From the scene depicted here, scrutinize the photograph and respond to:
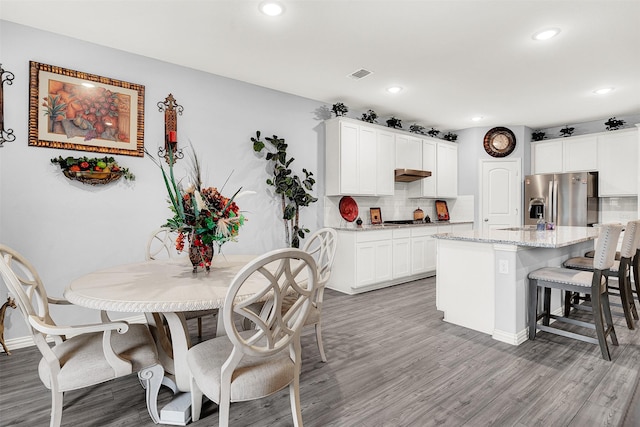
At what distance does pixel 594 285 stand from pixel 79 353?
3411 millimetres

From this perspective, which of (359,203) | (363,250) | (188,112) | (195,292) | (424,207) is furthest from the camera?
(424,207)

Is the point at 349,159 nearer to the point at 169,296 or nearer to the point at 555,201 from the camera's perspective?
the point at 169,296

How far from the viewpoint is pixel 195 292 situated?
1599mm

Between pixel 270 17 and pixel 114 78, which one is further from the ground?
pixel 270 17

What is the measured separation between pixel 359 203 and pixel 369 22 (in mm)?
2907

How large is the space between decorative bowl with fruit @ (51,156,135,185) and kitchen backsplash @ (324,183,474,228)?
2.65 m

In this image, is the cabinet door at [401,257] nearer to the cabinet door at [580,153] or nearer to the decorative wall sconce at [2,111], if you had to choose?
the cabinet door at [580,153]

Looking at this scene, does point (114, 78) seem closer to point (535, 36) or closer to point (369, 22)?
point (369, 22)

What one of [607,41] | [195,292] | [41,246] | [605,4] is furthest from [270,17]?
[607,41]

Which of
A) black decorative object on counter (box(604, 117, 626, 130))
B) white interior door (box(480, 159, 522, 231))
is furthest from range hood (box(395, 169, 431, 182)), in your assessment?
black decorative object on counter (box(604, 117, 626, 130))

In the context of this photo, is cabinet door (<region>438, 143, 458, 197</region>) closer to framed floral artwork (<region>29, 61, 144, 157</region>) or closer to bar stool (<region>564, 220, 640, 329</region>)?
bar stool (<region>564, 220, 640, 329</region>)

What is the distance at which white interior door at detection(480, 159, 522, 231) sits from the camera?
612 centimetres

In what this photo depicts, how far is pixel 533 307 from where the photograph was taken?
9.33 ft

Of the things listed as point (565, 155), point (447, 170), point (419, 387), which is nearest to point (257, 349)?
point (419, 387)
